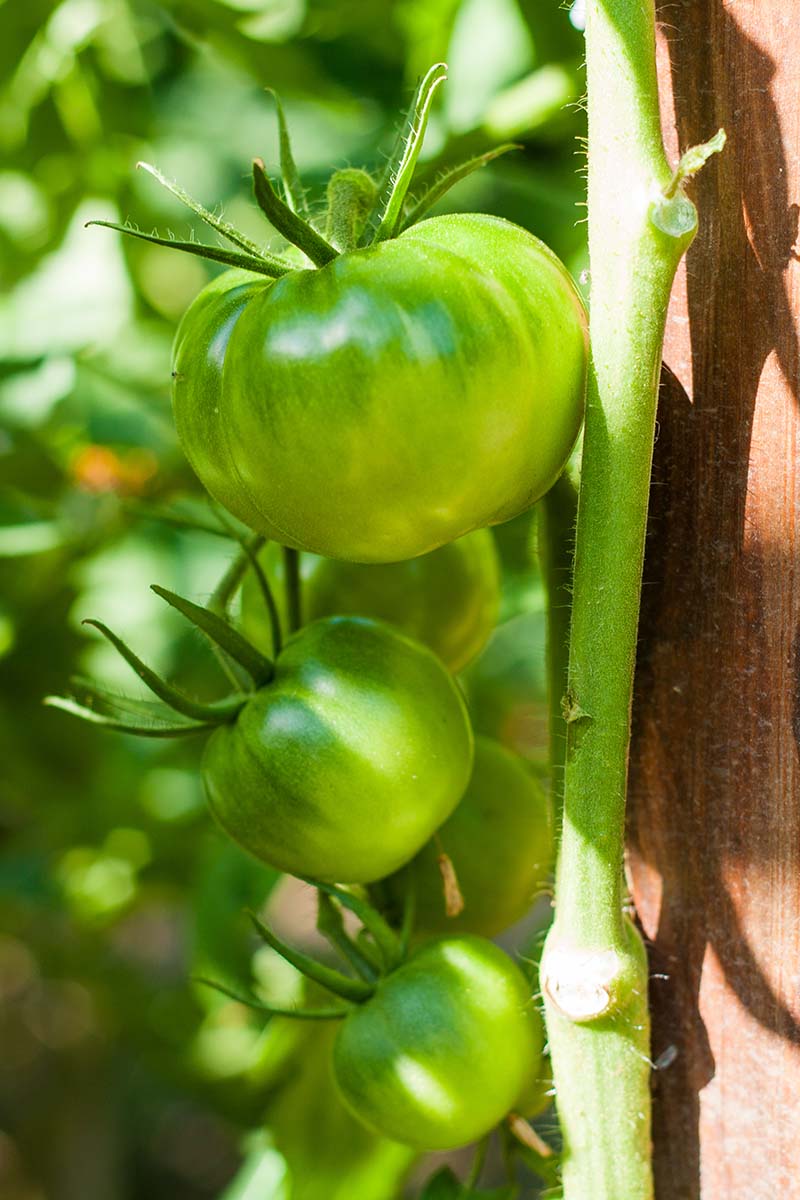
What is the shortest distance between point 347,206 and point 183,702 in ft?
0.78

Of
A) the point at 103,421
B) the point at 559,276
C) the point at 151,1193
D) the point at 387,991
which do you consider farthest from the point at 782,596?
the point at 151,1193

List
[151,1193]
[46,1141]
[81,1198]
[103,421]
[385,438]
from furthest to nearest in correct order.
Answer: [151,1193] → [46,1141] → [81,1198] → [103,421] → [385,438]

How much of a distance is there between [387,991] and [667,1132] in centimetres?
14

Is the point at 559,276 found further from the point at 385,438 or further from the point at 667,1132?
the point at 667,1132

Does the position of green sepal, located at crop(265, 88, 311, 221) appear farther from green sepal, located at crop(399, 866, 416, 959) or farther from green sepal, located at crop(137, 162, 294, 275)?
green sepal, located at crop(399, 866, 416, 959)

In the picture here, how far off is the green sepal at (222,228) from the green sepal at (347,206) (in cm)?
3

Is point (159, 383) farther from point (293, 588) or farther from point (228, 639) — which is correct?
point (228, 639)

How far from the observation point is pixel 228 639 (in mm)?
582

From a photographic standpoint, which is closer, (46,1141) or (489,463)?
(489,463)

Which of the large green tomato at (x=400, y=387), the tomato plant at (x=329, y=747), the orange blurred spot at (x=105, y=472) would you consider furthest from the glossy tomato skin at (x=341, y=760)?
the orange blurred spot at (x=105, y=472)

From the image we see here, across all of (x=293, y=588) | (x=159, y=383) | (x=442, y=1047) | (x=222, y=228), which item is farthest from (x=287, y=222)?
(x=159, y=383)

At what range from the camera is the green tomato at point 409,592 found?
0.71 m

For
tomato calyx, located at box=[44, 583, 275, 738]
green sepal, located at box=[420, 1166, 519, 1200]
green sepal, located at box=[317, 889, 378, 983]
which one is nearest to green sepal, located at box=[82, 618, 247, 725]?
tomato calyx, located at box=[44, 583, 275, 738]

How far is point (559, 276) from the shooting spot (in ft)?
1.66
